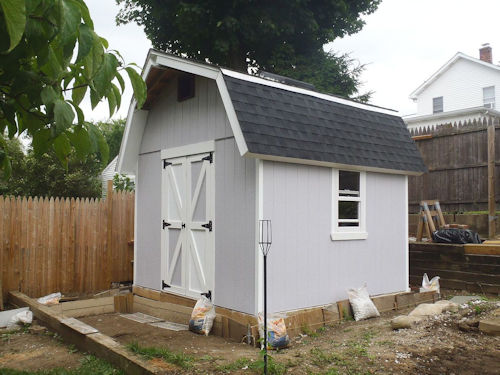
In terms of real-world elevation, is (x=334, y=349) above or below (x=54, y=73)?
below

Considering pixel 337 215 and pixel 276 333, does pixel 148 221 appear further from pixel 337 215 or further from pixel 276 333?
pixel 276 333

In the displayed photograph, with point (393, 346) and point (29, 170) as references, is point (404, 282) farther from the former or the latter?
point (29, 170)

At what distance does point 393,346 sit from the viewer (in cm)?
552

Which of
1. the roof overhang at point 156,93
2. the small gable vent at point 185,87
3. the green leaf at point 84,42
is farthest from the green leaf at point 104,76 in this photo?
the small gable vent at point 185,87

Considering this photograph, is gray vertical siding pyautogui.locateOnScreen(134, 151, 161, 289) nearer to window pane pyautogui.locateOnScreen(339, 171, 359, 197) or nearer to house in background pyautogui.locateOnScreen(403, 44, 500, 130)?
window pane pyautogui.locateOnScreen(339, 171, 359, 197)

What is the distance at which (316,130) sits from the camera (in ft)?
23.7

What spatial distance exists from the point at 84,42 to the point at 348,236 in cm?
631

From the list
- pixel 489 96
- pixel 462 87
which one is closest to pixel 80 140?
pixel 489 96

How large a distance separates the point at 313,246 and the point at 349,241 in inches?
35.0

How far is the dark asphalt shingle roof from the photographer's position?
6.46 meters

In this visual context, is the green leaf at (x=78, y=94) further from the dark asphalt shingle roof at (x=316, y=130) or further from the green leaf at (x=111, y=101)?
the dark asphalt shingle roof at (x=316, y=130)

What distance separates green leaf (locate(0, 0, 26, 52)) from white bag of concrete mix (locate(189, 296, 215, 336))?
5.65 meters

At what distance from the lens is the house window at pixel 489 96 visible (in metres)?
25.6

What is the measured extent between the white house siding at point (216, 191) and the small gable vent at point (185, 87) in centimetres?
10
